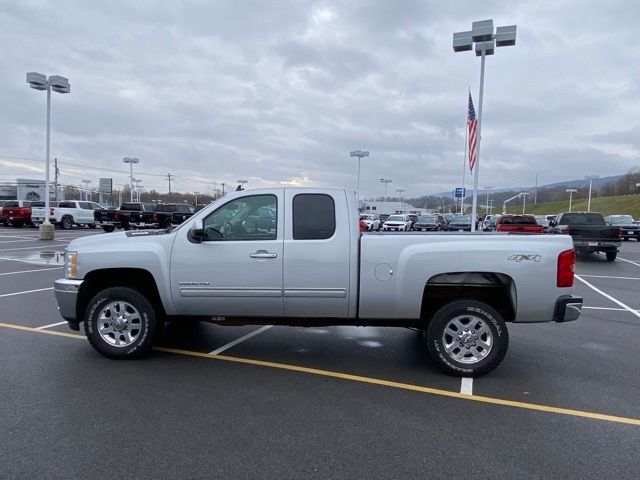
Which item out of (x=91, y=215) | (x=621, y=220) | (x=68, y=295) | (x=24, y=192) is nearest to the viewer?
(x=68, y=295)

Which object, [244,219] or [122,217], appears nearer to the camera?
[244,219]

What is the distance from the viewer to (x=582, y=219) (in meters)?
20.2

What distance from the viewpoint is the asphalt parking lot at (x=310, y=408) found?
3.28 meters

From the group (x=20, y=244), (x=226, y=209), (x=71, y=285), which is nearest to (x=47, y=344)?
(x=71, y=285)

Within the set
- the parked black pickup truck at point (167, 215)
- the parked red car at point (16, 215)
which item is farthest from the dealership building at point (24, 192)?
the parked black pickup truck at point (167, 215)

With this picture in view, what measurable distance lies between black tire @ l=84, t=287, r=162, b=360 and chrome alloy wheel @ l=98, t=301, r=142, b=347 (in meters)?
0.02

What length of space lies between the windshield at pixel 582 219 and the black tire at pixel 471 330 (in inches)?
690

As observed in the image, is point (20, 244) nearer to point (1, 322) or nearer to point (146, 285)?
point (1, 322)

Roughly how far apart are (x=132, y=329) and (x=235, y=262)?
57.3 inches

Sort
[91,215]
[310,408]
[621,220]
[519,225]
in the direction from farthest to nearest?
[621,220] → [91,215] → [519,225] → [310,408]

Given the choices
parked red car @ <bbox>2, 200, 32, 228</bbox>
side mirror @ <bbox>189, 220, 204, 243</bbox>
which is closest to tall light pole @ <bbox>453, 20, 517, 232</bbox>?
side mirror @ <bbox>189, 220, 204, 243</bbox>

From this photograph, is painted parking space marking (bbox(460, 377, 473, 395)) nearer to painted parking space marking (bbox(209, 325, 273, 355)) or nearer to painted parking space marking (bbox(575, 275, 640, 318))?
painted parking space marking (bbox(209, 325, 273, 355))

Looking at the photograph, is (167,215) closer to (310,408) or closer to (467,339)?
(467,339)

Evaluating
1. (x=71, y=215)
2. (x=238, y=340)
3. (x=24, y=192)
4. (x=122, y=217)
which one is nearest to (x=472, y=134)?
(x=238, y=340)
